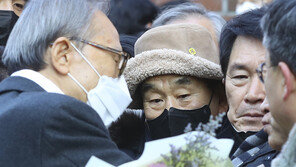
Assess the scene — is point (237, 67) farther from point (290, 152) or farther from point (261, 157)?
point (290, 152)

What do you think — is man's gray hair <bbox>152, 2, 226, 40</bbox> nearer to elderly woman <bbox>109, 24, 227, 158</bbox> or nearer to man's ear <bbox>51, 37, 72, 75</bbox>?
elderly woman <bbox>109, 24, 227, 158</bbox>

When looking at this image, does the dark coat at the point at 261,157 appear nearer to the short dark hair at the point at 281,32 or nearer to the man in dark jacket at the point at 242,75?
the man in dark jacket at the point at 242,75

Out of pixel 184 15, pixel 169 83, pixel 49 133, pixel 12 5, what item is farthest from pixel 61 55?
pixel 184 15

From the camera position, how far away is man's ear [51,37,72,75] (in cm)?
322

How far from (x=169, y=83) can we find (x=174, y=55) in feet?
0.76

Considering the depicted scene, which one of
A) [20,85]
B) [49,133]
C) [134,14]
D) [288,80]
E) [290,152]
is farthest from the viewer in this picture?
[134,14]

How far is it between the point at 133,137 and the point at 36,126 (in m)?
1.55

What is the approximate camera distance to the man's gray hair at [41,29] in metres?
3.24

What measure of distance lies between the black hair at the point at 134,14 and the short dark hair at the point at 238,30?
101 inches

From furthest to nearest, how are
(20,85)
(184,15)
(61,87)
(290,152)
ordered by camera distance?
(184,15), (61,87), (20,85), (290,152)

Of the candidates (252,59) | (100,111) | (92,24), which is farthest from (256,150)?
(92,24)

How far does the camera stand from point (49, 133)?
274 cm

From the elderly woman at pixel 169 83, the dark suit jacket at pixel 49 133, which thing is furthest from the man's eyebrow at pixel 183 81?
the dark suit jacket at pixel 49 133

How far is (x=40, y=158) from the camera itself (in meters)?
2.72
